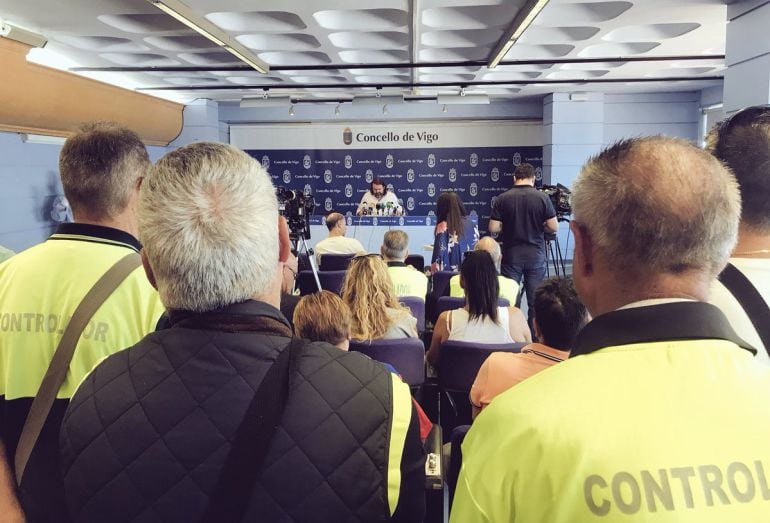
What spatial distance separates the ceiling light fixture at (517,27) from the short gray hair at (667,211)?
3719 millimetres

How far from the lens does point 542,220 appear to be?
201 inches

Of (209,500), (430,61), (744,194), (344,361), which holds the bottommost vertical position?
(209,500)

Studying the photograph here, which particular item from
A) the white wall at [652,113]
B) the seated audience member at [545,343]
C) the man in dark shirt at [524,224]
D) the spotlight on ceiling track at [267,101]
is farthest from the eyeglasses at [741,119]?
the white wall at [652,113]

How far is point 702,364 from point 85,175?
1.37 m

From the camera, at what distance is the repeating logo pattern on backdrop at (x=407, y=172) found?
10.1 metres

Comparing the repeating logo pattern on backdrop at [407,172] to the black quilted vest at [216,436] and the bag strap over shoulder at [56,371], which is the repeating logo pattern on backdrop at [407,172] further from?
the black quilted vest at [216,436]

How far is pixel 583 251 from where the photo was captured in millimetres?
872

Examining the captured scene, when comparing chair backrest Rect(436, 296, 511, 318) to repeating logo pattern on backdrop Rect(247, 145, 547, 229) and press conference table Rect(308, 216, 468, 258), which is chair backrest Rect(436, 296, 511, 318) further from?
repeating logo pattern on backdrop Rect(247, 145, 547, 229)

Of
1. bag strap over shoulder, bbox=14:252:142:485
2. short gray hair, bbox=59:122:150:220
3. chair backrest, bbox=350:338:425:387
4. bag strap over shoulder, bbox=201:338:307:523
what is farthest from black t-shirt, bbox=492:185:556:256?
bag strap over shoulder, bbox=201:338:307:523

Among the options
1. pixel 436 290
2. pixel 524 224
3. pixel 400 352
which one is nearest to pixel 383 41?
pixel 524 224

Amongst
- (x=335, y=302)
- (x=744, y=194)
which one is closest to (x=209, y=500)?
(x=744, y=194)

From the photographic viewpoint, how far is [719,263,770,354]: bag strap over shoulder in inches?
42.6

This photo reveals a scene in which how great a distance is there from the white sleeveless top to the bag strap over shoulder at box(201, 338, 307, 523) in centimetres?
228

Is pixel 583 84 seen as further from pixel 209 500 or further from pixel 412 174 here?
pixel 209 500
